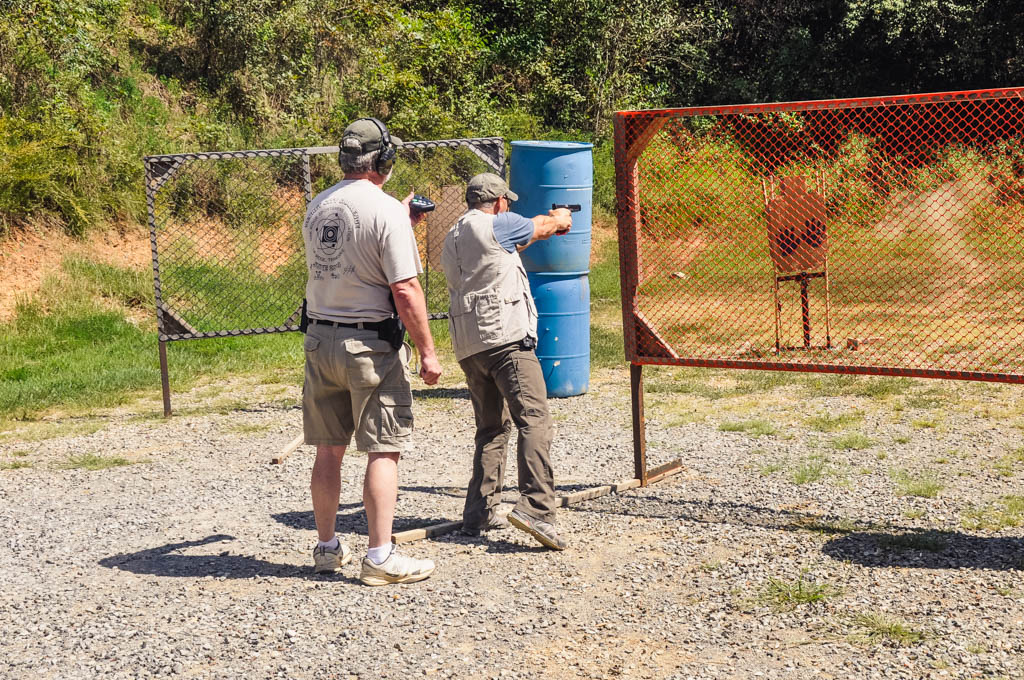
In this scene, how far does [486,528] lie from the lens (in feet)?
17.9

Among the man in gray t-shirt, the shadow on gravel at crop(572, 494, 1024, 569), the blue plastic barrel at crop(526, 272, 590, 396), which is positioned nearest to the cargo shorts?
the man in gray t-shirt

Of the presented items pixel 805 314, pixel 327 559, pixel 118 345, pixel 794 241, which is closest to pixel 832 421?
pixel 805 314

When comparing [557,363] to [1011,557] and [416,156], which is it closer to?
[1011,557]

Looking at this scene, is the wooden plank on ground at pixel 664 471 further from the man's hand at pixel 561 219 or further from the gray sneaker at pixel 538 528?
the man's hand at pixel 561 219

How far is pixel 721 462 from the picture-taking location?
6668 millimetres

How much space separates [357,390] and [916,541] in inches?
109

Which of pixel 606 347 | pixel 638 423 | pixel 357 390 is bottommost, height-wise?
pixel 638 423

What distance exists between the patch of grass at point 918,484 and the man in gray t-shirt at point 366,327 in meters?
2.95

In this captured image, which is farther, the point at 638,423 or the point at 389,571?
the point at 638,423

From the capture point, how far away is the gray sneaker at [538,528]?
5066 millimetres

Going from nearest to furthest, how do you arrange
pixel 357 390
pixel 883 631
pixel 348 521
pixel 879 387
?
pixel 883 631 < pixel 357 390 < pixel 348 521 < pixel 879 387

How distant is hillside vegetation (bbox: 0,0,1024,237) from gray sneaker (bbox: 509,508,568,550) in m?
10.8

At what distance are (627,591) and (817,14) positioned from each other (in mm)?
21579

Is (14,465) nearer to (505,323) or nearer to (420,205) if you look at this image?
(420,205)
